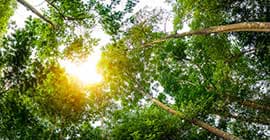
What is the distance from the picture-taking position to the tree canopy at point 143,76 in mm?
12289

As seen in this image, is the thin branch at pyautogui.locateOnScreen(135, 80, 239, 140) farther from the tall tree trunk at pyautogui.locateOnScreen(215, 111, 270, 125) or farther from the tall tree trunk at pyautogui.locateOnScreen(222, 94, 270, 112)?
the tall tree trunk at pyautogui.locateOnScreen(215, 111, 270, 125)

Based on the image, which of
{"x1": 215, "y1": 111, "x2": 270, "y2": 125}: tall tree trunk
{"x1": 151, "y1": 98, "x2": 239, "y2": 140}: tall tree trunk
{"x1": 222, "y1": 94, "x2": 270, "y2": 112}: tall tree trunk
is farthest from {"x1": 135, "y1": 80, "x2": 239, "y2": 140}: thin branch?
{"x1": 215, "y1": 111, "x2": 270, "y2": 125}: tall tree trunk

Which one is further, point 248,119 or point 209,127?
point 248,119

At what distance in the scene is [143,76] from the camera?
76.8ft

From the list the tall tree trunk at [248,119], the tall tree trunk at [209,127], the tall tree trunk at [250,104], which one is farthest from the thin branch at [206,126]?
the tall tree trunk at [248,119]

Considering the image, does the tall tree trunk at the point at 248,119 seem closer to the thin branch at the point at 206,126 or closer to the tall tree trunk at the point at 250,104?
the tall tree trunk at the point at 250,104

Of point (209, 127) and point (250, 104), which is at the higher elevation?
point (250, 104)

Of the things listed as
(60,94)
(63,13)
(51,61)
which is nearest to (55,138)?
(60,94)

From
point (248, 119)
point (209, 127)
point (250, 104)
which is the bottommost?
point (209, 127)

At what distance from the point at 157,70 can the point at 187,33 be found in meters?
10.1

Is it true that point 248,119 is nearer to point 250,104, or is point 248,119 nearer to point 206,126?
point 250,104

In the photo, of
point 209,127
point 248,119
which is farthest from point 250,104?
point 209,127

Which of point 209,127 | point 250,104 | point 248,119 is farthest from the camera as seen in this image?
point 248,119

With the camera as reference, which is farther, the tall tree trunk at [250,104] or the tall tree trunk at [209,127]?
the tall tree trunk at [250,104]
